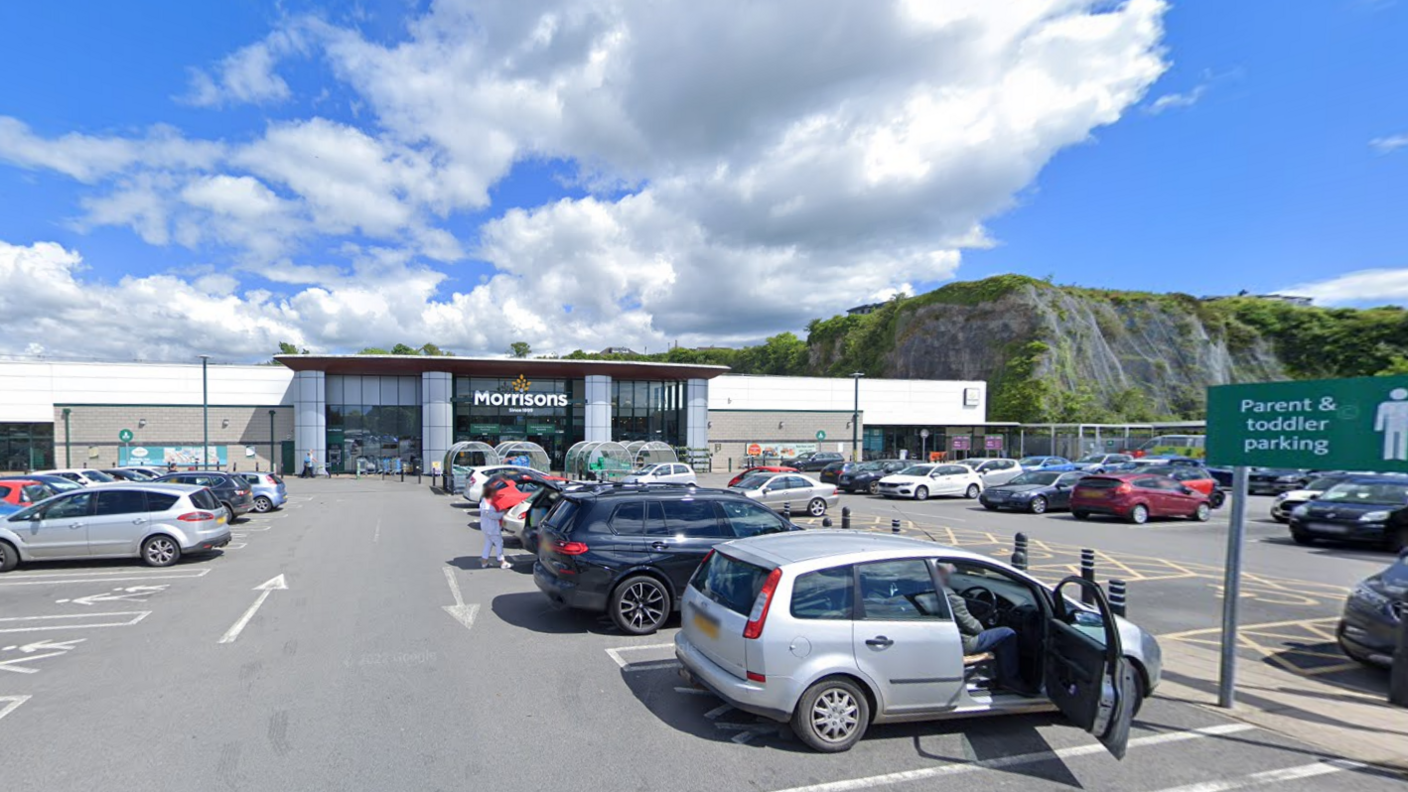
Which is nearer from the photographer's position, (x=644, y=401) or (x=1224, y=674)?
(x=1224, y=674)

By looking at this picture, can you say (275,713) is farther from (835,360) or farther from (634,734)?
(835,360)

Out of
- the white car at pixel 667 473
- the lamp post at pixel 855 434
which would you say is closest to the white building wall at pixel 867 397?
the lamp post at pixel 855 434

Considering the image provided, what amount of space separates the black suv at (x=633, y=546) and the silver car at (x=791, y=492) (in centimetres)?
1119

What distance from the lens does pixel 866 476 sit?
29547mm

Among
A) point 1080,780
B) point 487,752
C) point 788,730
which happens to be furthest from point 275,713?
point 1080,780

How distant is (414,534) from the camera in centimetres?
1633

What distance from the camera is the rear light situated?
4.77 metres

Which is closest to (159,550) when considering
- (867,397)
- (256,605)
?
(256,605)

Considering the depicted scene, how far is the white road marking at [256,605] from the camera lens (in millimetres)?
7711

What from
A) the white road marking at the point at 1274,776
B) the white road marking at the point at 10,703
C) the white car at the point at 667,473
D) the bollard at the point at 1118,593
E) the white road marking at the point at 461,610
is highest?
the bollard at the point at 1118,593

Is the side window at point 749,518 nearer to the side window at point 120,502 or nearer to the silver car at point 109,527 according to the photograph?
the silver car at point 109,527

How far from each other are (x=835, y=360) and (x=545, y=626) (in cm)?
9302

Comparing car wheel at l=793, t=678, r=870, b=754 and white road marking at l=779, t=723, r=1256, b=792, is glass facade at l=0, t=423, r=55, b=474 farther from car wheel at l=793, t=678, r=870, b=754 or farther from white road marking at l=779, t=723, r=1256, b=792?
white road marking at l=779, t=723, r=1256, b=792

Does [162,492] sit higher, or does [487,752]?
[162,492]
